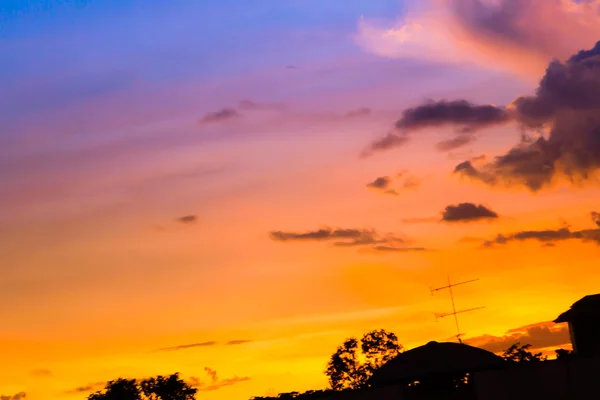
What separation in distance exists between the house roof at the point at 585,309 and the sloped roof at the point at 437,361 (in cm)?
529

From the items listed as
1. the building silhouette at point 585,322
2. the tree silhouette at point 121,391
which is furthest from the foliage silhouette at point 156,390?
the building silhouette at point 585,322

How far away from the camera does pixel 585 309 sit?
164ft

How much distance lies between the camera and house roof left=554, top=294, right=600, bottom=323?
49.8m

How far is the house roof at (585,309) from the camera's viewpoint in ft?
164

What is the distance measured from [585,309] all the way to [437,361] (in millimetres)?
9146

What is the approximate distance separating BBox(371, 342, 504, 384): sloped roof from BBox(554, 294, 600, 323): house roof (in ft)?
17.4

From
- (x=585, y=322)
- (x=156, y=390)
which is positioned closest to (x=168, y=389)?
(x=156, y=390)

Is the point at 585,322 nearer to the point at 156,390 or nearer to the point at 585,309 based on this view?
the point at 585,309

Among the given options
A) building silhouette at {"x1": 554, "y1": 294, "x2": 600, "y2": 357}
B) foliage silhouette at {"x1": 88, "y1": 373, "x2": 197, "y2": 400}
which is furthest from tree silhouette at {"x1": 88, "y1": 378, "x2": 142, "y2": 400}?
building silhouette at {"x1": 554, "y1": 294, "x2": 600, "y2": 357}

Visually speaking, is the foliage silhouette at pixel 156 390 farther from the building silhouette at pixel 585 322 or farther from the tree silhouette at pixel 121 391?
the building silhouette at pixel 585 322

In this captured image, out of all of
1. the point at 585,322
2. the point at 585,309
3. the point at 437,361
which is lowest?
the point at 437,361

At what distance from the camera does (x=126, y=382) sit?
78.0 meters

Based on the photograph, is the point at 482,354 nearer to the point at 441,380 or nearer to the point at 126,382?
the point at 441,380

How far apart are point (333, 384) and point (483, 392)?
121 feet
